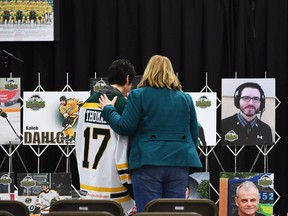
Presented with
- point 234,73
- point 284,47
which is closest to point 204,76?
point 234,73

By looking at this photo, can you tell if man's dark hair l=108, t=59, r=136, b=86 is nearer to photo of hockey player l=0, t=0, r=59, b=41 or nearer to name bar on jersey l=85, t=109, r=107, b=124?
name bar on jersey l=85, t=109, r=107, b=124

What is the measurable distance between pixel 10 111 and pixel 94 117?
261 cm

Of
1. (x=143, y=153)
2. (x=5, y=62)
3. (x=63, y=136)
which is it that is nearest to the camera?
(x=143, y=153)

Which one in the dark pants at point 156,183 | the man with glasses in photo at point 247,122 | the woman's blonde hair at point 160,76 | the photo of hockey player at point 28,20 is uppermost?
the photo of hockey player at point 28,20

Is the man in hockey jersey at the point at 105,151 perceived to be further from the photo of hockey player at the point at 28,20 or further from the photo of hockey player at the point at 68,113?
the photo of hockey player at the point at 28,20

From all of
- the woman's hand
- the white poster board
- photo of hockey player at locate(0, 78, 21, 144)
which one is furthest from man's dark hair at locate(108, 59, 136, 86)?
photo of hockey player at locate(0, 78, 21, 144)

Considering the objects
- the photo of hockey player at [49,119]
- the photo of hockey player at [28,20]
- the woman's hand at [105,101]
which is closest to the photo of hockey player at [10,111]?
the photo of hockey player at [49,119]

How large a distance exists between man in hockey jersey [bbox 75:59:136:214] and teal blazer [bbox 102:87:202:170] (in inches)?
3.6

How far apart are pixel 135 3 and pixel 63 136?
1713 mm

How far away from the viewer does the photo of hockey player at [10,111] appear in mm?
6617

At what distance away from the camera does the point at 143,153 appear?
4062mm

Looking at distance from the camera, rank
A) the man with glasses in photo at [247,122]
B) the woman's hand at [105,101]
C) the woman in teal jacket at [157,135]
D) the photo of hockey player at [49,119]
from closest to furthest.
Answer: the woman in teal jacket at [157,135]
the woman's hand at [105,101]
the man with glasses in photo at [247,122]
the photo of hockey player at [49,119]

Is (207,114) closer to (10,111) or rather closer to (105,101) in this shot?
(10,111)

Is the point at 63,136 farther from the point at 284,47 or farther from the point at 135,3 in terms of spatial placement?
the point at 284,47
